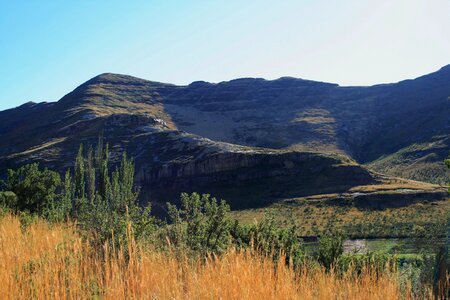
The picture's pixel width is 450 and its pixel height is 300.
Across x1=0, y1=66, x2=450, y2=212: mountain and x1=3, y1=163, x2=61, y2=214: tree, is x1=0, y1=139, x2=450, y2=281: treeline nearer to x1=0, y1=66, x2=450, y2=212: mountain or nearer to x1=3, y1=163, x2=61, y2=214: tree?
x1=3, y1=163, x2=61, y2=214: tree

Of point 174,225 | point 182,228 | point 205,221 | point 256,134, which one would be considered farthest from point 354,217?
point 256,134

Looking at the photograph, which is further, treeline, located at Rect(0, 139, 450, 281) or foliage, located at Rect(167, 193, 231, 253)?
foliage, located at Rect(167, 193, 231, 253)

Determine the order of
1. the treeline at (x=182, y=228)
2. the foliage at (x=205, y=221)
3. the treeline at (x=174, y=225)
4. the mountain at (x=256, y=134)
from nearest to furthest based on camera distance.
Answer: the treeline at (x=182, y=228) → the treeline at (x=174, y=225) → the foliage at (x=205, y=221) → the mountain at (x=256, y=134)

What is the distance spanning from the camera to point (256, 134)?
139 meters

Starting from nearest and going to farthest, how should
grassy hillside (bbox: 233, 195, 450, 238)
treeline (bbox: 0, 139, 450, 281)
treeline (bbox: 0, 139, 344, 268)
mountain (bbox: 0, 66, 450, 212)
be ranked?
treeline (bbox: 0, 139, 450, 281) < treeline (bbox: 0, 139, 344, 268) < grassy hillside (bbox: 233, 195, 450, 238) < mountain (bbox: 0, 66, 450, 212)

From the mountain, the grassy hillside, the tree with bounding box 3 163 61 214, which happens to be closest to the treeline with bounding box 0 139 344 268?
the tree with bounding box 3 163 61 214

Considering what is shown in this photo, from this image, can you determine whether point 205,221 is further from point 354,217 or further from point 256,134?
point 256,134

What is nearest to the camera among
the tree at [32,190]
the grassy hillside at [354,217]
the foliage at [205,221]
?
the foliage at [205,221]

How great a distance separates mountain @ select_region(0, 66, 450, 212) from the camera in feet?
249

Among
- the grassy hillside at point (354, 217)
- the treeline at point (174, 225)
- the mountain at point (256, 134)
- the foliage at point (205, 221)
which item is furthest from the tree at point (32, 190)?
the mountain at point (256, 134)

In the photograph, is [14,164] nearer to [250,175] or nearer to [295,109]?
[250,175]

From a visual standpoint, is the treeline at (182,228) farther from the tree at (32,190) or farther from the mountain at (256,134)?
the mountain at (256,134)

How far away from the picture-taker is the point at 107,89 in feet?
571

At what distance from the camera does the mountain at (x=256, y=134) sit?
75.8 meters
